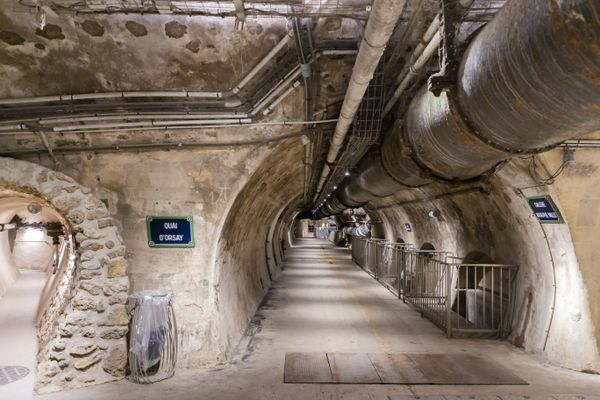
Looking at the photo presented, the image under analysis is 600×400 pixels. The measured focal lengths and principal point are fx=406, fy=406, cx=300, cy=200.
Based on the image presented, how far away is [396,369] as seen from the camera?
5.88 metres

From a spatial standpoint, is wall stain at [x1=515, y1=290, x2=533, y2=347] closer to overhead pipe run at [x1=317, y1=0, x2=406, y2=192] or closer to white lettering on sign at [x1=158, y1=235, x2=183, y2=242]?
overhead pipe run at [x1=317, y1=0, x2=406, y2=192]

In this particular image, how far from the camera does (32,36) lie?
524 cm

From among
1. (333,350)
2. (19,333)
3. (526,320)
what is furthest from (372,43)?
(19,333)

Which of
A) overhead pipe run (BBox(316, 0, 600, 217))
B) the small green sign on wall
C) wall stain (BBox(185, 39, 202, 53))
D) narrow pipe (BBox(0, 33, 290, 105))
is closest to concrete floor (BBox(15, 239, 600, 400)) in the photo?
the small green sign on wall

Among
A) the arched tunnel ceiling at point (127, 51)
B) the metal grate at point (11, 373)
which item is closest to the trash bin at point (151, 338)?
the metal grate at point (11, 373)

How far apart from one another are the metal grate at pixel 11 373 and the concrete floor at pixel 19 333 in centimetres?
8

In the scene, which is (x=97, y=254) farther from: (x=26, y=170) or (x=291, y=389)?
(x=291, y=389)

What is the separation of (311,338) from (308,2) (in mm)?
5608

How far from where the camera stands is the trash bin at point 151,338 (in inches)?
214

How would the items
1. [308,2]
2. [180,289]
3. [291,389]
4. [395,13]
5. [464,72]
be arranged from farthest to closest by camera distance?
[180,289]
[291,389]
[308,2]
[464,72]
[395,13]

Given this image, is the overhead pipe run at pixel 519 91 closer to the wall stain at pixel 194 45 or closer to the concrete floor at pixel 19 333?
the wall stain at pixel 194 45

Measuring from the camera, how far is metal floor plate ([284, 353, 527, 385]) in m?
5.48

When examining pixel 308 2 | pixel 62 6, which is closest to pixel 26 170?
pixel 62 6

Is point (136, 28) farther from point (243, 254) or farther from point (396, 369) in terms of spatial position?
point (396, 369)
